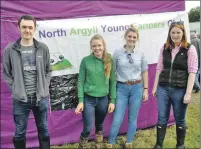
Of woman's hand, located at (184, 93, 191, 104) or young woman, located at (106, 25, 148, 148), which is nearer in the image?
woman's hand, located at (184, 93, 191, 104)

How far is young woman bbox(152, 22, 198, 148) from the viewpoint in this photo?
11.1 ft

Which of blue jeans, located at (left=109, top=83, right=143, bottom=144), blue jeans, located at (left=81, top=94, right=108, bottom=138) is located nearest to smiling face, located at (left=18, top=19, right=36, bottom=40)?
blue jeans, located at (left=81, top=94, right=108, bottom=138)

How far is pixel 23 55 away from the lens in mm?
3006

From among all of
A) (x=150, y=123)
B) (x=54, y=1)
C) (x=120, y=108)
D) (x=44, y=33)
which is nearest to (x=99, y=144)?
(x=120, y=108)

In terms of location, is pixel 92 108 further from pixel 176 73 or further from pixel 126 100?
pixel 176 73

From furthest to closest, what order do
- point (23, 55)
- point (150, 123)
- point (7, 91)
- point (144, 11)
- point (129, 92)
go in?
point (150, 123), point (144, 11), point (7, 91), point (129, 92), point (23, 55)

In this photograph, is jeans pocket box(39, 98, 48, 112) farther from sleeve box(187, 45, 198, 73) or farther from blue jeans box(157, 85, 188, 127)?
sleeve box(187, 45, 198, 73)

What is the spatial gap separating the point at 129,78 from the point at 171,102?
61cm

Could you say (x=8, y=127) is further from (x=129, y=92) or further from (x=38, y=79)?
(x=129, y=92)

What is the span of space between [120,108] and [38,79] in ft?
3.89

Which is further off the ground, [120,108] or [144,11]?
[144,11]

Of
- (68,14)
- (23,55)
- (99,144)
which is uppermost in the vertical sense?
(68,14)

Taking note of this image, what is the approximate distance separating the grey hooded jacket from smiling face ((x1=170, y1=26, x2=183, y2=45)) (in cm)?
150

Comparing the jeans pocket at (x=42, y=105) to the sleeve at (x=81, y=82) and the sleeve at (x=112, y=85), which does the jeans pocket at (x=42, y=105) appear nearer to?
the sleeve at (x=81, y=82)
